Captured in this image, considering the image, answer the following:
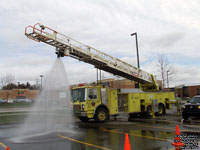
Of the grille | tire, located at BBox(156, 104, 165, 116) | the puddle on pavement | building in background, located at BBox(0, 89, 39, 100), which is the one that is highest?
building in background, located at BBox(0, 89, 39, 100)

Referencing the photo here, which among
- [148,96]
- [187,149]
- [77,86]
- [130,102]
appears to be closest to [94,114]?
[77,86]

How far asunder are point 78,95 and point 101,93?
1.53m

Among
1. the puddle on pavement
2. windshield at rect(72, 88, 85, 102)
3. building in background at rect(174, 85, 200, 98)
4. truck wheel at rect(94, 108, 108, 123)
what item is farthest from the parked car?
building in background at rect(174, 85, 200, 98)

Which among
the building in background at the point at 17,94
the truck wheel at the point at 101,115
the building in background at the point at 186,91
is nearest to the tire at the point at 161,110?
the truck wheel at the point at 101,115

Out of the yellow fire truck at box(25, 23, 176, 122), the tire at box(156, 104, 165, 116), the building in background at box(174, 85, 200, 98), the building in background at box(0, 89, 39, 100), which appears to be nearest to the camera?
the yellow fire truck at box(25, 23, 176, 122)

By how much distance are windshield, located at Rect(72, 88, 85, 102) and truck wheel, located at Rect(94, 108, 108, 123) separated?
131cm

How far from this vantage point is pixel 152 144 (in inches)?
290

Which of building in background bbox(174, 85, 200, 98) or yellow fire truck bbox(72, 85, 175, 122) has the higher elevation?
building in background bbox(174, 85, 200, 98)

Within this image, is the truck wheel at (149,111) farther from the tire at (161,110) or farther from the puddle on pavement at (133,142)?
the puddle on pavement at (133,142)

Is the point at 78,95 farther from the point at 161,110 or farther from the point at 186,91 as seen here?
the point at 186,91

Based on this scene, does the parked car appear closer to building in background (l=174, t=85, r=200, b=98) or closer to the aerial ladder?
the aerial ladder

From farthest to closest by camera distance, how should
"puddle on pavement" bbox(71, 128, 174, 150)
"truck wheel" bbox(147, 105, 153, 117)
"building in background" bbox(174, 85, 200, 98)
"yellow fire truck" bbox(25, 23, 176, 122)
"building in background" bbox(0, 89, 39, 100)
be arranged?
"building in background" bbox(0, 89, 39, 100), "building in background" bbox(174, 85, 200, 98), "truck wheel" bbox(147, 105, 153, 117), "yellow fire truck" bbox(25, 23, 176, 122), "puddle on pavement" bbox(71, 128, 174, 150)

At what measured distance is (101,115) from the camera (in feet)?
44.1

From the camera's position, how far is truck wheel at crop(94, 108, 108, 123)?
43.1 ft
